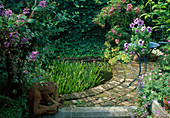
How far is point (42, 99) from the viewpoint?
3098 mm

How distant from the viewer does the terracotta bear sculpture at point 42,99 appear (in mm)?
2807

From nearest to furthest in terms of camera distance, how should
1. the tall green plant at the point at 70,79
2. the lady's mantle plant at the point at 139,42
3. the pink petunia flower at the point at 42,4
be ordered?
the pink petunia flower at the point at 42,4
the tall green plant at the point at 70,79
the lady's mantle plant at the point at 139,42

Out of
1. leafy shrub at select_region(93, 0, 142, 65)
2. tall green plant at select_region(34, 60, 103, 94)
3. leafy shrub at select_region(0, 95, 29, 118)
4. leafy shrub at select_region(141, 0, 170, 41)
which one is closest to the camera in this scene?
leafy shrub at select_region(0, 95, 29, 118)

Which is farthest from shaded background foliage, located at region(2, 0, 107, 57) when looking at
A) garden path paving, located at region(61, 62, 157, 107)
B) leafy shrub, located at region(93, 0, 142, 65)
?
garden path paving, located at region(61, 62, 157, 107)

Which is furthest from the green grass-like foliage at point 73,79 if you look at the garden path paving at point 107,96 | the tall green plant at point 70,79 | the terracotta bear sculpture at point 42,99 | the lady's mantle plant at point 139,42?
the lady's mantle plant at point 139,42

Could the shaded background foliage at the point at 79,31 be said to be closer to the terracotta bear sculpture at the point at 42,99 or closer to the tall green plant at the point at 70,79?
the tall green plant at the point at 70,79

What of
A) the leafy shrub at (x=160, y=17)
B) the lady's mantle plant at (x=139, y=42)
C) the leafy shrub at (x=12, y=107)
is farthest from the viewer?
the leafy shrub at (x=160, y=17)

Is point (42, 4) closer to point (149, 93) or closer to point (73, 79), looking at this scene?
point (73, 79)

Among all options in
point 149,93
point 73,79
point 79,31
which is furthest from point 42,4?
point 79,31

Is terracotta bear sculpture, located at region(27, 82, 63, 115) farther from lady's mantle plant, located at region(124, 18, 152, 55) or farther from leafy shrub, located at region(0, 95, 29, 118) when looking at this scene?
lady's mantle plant, located at region(124, 18, 152, 55)

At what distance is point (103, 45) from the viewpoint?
22.7 feet

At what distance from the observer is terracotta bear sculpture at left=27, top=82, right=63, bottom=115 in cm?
281

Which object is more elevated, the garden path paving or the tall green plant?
the tall green plant

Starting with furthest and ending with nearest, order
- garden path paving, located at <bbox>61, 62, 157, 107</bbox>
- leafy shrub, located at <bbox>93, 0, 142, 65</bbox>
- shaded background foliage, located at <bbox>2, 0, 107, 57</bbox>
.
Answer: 1. shaded background foliage, located at <bbox>2, 0, 107, 57</bbox>
2. leafy shrub, located at <bbox>93, 0, 142, 65</bbox>
3. garden path paving, located at <bbox>61, 62, 157, 107</bbox>
